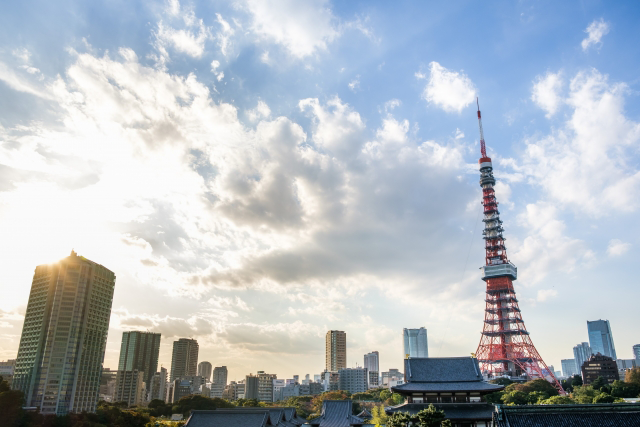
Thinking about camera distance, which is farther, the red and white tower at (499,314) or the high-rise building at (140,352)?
the high-rise building at (140,352)

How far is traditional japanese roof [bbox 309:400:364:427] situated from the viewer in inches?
2112

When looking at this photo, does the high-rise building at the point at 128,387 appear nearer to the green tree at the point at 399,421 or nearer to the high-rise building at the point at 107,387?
the high-rise building at the point at 107,387

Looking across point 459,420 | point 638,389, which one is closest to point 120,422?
point 459,420

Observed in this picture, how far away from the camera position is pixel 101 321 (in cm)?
8819

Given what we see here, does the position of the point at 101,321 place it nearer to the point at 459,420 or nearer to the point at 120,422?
the point at 120,422

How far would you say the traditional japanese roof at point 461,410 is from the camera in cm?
3781

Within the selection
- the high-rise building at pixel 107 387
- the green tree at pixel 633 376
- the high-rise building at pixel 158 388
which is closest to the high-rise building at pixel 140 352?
the high-rise building at pixel 107 387

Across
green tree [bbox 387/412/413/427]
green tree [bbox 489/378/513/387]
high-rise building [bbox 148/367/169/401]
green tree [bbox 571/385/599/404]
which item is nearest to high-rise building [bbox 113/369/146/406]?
high-rise building [bbox 148/367/169/401]

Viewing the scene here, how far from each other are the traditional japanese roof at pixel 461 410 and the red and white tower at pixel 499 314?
71.7 m

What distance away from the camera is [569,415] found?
2920 cm

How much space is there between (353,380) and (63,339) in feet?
421

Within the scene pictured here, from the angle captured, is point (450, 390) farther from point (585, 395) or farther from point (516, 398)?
point (585, 395)

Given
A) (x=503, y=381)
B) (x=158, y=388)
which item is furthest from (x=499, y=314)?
(x=158, y=388)

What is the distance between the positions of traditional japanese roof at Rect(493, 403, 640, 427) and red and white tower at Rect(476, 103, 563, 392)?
78.3 metres
